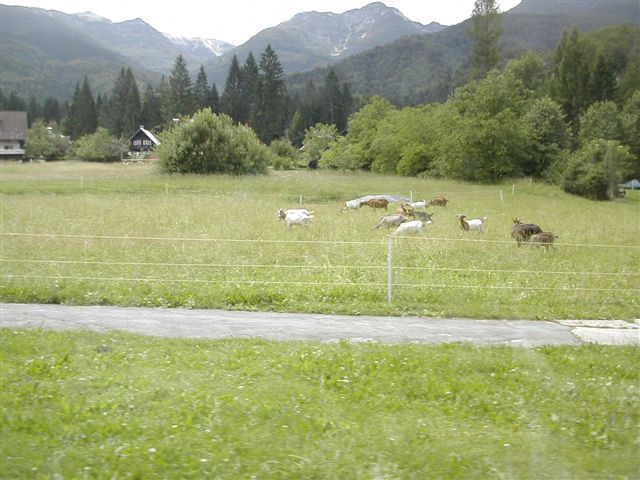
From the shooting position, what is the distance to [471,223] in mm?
17828

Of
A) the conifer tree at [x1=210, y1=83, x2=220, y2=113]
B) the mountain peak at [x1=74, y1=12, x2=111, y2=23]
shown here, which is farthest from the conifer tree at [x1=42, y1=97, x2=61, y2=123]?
the conifer tree at [x1=210, y1=83, x2=220, y2=113]

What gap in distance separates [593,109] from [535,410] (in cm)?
1353

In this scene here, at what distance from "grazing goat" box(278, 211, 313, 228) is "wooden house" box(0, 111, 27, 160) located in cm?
798

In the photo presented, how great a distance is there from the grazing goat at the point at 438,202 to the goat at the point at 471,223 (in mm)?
2921

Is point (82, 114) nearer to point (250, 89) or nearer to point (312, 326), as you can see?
point (250, 89)

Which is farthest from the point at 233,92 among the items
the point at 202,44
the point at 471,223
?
the point at 471,223

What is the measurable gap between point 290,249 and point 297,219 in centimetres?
361

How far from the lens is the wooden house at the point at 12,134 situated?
43.3 feet

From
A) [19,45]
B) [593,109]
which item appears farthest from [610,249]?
[19,45]

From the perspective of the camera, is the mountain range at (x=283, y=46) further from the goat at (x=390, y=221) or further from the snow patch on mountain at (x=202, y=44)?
the goat at (x=390, y=221)

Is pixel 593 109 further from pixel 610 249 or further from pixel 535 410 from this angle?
pixel 535 410

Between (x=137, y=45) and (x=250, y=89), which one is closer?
(x=250, y=89)

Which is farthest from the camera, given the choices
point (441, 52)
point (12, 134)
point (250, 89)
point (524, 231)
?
point (441, 52)

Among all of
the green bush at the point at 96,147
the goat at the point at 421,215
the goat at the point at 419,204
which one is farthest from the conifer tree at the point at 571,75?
the green bush at the point at 96,147
